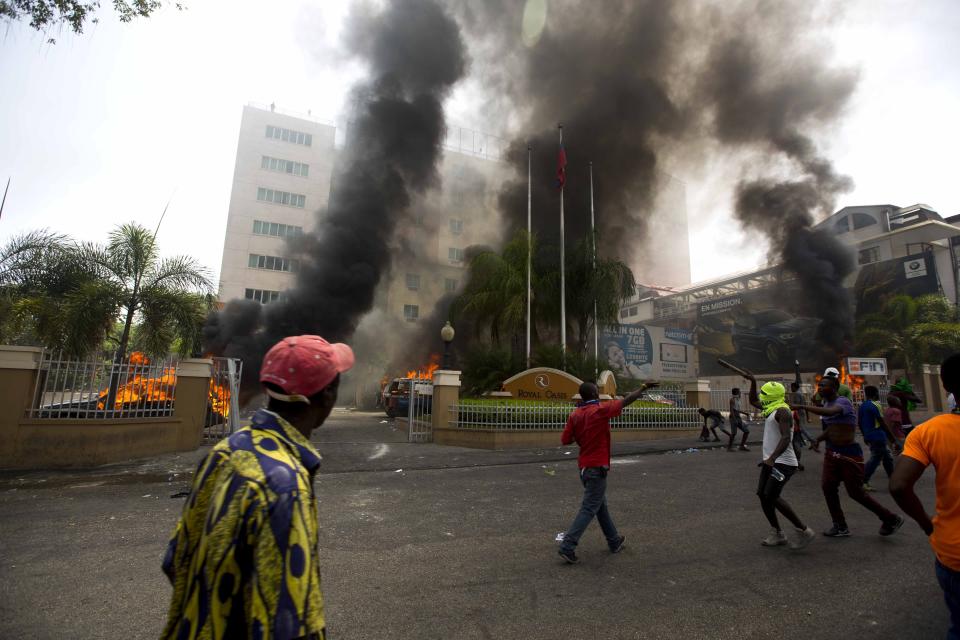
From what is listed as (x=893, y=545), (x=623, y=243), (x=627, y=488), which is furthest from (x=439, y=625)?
(x=623, y=243)

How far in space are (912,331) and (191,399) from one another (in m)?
36.9

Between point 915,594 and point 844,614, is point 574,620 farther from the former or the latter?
point 915,594

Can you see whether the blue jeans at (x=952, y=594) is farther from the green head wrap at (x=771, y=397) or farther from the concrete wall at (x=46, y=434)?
the concrete wall at (x=46, y=434)

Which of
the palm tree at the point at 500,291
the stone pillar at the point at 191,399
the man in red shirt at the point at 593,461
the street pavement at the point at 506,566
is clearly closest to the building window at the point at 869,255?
the palm tree at the point at 500,291

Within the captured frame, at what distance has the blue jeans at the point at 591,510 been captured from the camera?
4.05m

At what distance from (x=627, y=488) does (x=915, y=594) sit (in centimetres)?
390

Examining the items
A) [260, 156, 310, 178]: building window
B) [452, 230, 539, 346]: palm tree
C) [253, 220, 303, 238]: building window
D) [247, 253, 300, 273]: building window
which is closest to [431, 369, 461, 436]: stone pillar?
[452, 230, 539, 346]: palm tree

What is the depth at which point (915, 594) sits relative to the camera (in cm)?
345

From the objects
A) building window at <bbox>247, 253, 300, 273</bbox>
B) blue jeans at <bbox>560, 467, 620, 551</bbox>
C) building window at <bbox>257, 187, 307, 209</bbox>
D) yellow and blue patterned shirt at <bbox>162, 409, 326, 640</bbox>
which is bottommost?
blue jeans at <bbox>560, 467, 620, 551</bbox>

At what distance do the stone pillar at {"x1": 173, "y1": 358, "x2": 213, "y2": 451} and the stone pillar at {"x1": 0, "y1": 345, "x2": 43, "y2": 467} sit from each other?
2160 mm

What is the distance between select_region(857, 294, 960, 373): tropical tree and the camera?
1116 inches

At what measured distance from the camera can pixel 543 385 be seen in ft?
49.6

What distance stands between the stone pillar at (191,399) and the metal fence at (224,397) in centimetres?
46

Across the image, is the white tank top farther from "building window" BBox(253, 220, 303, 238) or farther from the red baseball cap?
"building window" BBox(253, 220, 303, 238)
